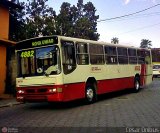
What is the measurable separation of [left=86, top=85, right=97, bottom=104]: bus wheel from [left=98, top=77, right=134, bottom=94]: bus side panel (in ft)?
2.03

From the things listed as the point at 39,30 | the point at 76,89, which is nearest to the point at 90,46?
the point at 76,89

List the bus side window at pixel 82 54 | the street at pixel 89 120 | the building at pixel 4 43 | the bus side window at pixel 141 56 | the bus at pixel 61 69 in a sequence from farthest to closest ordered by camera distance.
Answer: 1. the bus side window at pixel 141 56
2. the building at pixel 4 43
3. the bus side window at pixel 82 54
4. the bus at pixel 61 69
5. the street at pixel 89 120

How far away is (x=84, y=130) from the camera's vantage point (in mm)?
9000

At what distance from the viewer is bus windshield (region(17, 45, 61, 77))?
44.5 ft

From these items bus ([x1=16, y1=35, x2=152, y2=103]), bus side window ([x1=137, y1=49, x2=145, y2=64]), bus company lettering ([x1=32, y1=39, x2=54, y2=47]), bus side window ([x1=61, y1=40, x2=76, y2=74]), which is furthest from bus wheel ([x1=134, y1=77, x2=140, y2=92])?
bus company lettering ([x1=32, y1=39, x2=54, y2=47])

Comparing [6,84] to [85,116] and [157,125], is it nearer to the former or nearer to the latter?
[85,116]

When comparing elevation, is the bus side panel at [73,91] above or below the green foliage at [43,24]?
below

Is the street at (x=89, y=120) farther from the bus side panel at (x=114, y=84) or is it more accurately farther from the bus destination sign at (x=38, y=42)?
the bus side panel at (x=114, y=84)

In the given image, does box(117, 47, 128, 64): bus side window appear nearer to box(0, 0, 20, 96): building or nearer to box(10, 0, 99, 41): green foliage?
box(0, 0, 20, 96): building

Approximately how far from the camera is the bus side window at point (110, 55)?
17.9 m

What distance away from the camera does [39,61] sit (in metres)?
14.0

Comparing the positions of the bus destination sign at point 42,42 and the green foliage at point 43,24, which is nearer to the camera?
the bus destination sign at point 42,42

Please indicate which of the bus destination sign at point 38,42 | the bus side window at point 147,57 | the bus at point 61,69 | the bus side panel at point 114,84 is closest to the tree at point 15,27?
the bus side window at point 147,57

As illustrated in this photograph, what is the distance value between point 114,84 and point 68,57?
5.11 metres
